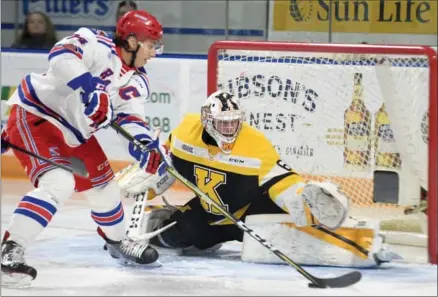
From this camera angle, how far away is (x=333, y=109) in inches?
162

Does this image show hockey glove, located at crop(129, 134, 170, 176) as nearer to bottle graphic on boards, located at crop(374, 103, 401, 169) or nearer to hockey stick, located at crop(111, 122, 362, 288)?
hockey stick, located at crop(111, 122, 362, 288)

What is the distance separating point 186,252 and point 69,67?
3.20ft

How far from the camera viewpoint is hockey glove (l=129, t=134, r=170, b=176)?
3730mm

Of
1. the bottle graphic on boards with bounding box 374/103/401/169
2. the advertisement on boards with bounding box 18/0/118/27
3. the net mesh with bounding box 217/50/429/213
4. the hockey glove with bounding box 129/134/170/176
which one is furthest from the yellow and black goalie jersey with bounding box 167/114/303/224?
the advertisement on boards with bounding box 18/0/118/27

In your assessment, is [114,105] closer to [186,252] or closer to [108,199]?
[108,199]

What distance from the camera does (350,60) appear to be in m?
4.07

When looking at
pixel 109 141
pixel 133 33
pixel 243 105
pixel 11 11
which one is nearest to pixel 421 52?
pixel 243 105

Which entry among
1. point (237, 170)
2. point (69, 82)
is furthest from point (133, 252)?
point (69, 82)

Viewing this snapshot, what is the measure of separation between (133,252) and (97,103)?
0.62 m

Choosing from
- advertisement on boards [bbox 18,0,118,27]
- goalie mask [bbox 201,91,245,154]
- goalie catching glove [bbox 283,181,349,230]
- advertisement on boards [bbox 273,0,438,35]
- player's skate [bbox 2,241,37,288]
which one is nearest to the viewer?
player's skate [bbox 2,241,37,288]

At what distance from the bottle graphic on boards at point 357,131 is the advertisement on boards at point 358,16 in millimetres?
2444

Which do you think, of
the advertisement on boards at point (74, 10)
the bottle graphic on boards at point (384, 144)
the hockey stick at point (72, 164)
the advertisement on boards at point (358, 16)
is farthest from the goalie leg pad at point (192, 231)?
the advertisement on boards at point (74, 10)

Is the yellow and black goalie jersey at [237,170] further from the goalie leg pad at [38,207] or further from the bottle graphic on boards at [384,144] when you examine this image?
the goalie leg pad at [38,207]

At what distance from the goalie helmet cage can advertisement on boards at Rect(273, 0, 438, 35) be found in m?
2.35
